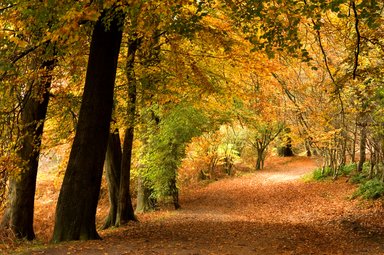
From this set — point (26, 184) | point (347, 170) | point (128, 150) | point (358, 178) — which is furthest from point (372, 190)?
point (26, 184)

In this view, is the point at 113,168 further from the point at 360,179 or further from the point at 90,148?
the point at 360,179

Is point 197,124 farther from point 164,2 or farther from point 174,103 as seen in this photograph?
point 164,2

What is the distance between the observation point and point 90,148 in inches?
340

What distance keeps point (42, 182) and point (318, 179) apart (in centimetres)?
1814

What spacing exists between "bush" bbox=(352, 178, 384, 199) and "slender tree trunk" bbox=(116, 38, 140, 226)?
9.38 m

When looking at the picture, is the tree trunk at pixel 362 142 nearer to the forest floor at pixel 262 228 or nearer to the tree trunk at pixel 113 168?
the forest floor at pixel 262 228

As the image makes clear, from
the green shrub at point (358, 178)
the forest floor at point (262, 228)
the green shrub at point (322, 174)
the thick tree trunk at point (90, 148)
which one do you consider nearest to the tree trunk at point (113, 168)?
the forest floor at point (262, 228)

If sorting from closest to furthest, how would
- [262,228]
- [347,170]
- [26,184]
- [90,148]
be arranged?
[90,148] → [26,184] → [262,228] → [347,170]

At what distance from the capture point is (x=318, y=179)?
2547 centimetres

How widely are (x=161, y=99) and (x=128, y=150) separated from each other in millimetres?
2129

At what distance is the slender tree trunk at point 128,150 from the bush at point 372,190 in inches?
369

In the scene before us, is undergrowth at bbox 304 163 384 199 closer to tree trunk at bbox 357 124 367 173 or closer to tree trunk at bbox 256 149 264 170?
tree trunk at bbox 357 124 367 173

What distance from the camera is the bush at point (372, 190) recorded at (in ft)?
50.3

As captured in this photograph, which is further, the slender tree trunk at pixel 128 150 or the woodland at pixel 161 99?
the slender tree trunk at pixel 128 150
